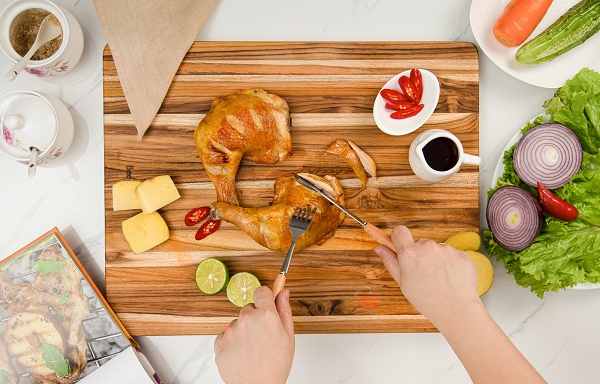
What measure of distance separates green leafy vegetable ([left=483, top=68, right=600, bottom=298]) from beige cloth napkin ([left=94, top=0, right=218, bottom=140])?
211 centimetres

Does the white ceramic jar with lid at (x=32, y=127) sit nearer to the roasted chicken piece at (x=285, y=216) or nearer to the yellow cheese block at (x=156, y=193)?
the yellow cheese block at (x=156, y=193)

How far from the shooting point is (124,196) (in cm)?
192

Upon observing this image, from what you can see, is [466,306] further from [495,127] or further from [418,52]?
[418,52]

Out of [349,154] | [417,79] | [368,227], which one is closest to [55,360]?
[368,227]

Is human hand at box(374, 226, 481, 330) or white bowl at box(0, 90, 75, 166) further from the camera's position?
white bowl at box(0, 90, 75, 166)

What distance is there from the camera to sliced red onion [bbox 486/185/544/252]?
5.73ft

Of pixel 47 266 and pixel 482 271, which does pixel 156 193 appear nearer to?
pixel 47 266

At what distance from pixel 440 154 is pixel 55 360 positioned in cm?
237

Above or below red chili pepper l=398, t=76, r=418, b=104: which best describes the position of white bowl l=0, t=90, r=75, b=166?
below

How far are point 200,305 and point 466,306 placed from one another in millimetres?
1387

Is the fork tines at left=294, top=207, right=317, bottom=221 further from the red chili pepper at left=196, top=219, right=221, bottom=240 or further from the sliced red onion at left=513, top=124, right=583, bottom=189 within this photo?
the sliced red onion at left=513, top=124, right=583, bottom=189

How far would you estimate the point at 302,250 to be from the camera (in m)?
1.92

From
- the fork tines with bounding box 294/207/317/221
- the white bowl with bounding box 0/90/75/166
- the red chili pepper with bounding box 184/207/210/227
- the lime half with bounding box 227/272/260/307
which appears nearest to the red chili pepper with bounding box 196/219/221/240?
the red chili pepper with bounding box 184/207/210/227

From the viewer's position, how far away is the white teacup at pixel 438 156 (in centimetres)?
169
